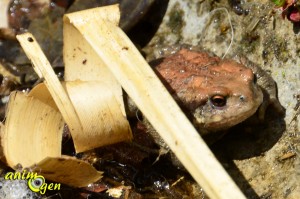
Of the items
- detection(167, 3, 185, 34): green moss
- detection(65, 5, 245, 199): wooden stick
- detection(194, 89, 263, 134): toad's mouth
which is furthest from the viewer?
detection(167, 3, 185, 34): green moss

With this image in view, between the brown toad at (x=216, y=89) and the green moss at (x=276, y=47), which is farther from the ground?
the green moss at (x=276, y=47)

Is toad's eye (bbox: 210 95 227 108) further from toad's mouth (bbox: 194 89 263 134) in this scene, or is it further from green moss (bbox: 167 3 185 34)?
green moss (bbox: 167 3 185 34)

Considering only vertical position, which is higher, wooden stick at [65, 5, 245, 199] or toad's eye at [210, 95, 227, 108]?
wooden stick at [65, 5, 245, 199]

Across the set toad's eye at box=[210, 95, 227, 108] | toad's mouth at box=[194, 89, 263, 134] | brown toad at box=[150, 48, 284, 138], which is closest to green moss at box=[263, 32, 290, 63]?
brown toad at box=[150, 48, 284, 138]

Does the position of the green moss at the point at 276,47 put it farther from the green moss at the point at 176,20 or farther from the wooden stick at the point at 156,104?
the wooden stick at the point at 156,104

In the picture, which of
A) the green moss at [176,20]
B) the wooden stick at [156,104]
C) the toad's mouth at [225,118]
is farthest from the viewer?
the green moss at [176,20]

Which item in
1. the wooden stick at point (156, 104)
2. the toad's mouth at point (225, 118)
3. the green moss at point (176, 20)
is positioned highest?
the wooden stick at point (156, 104)

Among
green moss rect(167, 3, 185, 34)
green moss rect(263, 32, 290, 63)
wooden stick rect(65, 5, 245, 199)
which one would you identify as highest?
wooden stick rect(65, 5, 245, 199)

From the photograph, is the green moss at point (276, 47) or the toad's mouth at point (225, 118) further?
the green moss at point (276, 47)

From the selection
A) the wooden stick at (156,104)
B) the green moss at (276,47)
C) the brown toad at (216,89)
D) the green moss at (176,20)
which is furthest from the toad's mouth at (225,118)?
the green moss at (176,20)

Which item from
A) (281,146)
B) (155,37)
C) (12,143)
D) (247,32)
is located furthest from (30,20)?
(281,146)
